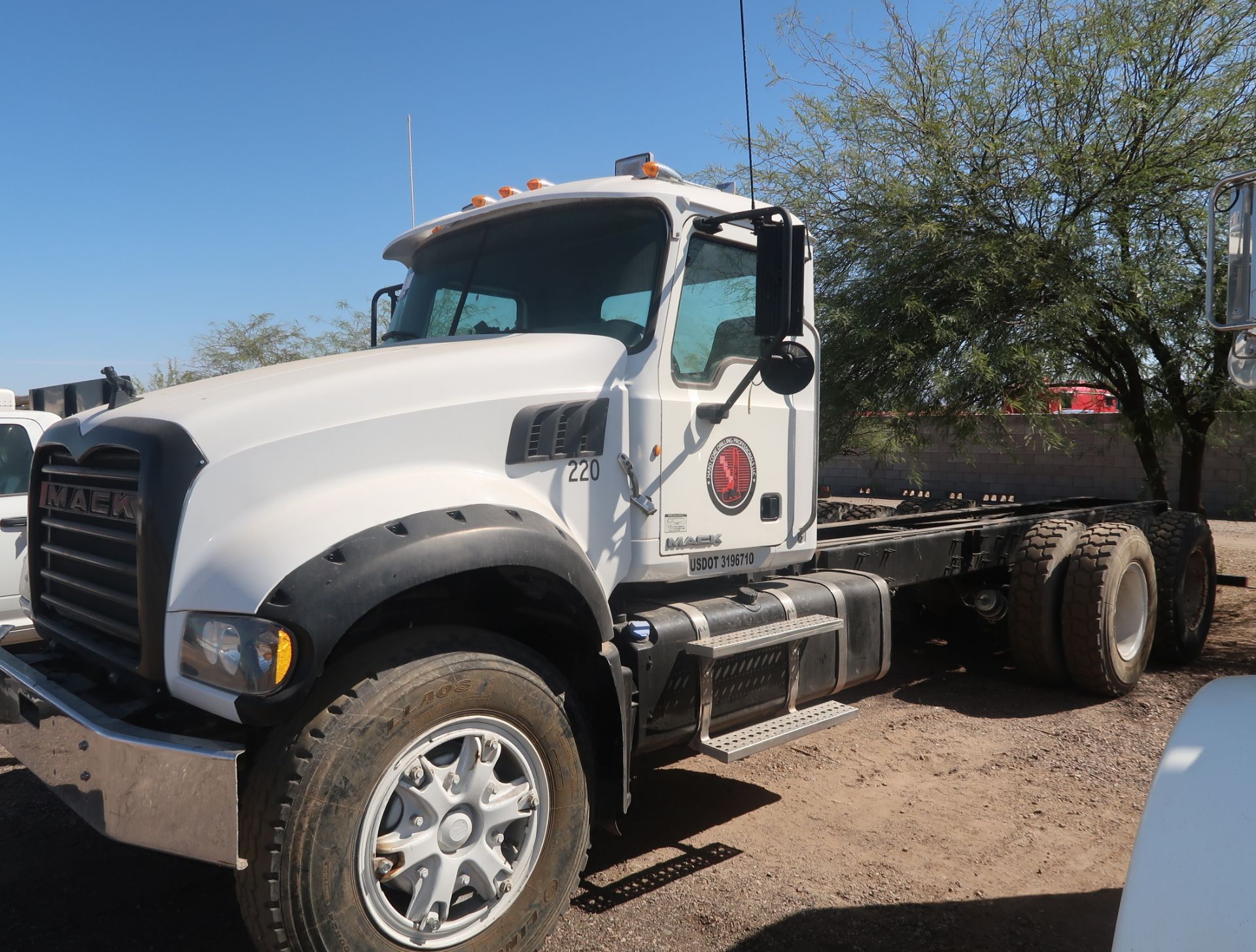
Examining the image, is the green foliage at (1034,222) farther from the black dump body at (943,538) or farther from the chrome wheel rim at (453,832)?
the chrome wheel rim at (453,832)

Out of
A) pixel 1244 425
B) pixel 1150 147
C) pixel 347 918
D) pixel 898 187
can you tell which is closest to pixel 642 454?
pixel 347 918

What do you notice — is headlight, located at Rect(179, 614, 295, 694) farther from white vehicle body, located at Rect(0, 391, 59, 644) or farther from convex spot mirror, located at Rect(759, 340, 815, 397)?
white vehicle body, located at Rect(0, 391, 59, 644)

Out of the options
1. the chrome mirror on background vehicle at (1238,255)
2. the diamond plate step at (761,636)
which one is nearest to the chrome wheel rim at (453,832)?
the diamond plate step at (761,636)

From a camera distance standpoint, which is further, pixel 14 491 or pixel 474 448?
pixel 14 491

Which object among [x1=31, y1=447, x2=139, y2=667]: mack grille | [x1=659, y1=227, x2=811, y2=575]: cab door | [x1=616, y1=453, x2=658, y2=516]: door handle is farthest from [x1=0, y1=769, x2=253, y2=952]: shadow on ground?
[x1=659, y1=227, x2=811, y2=575]: cab door

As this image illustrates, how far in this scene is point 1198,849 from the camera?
5.57ft

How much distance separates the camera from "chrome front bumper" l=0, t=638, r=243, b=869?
2500 mm

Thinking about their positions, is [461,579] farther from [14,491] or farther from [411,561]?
[14,491]

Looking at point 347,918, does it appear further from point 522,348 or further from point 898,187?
point 898,187

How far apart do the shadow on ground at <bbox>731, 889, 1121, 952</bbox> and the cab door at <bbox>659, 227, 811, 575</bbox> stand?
137 centimetres

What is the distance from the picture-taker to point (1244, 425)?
26.9 ft

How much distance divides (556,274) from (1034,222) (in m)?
5.52

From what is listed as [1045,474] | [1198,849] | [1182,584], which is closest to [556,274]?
[1198,849]

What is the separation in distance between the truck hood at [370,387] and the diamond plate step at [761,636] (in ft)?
3.44
